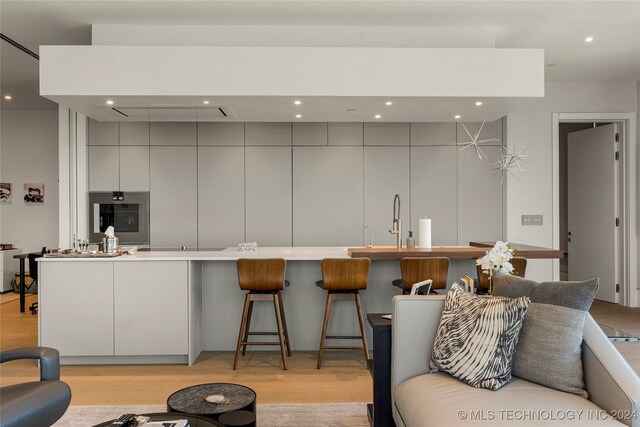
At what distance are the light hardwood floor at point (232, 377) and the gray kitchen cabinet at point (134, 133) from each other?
2.69 m

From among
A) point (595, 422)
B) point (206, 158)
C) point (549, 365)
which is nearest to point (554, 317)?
point (549, 365)

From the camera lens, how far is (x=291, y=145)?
247 inches

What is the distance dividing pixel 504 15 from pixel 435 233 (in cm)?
275

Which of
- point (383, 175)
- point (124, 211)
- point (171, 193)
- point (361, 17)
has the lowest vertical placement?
point (124, 211)

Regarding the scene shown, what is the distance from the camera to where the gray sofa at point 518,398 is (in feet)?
6.09

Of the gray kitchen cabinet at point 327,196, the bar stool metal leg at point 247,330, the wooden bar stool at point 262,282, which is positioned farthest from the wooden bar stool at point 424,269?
the gray kitchen cabinet at point 327,196

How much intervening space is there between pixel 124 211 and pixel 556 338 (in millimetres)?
5349

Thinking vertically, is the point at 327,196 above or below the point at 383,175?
below

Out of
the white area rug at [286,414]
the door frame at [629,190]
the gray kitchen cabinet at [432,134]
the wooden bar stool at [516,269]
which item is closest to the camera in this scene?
the white area rug at [286,414]

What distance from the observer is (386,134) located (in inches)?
247

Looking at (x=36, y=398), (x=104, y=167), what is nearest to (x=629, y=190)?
(x=104, y=167)

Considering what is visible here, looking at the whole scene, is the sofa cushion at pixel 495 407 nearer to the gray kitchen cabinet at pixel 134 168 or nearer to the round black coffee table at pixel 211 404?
the round black coffee table at pixel 211 404

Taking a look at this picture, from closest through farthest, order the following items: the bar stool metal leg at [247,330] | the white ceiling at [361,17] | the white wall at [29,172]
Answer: the white ceiling at [361,17] < the bar stool metal leg at [247,330] < the white wall at [29,172]

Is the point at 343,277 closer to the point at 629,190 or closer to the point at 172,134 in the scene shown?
the point at 172,134
